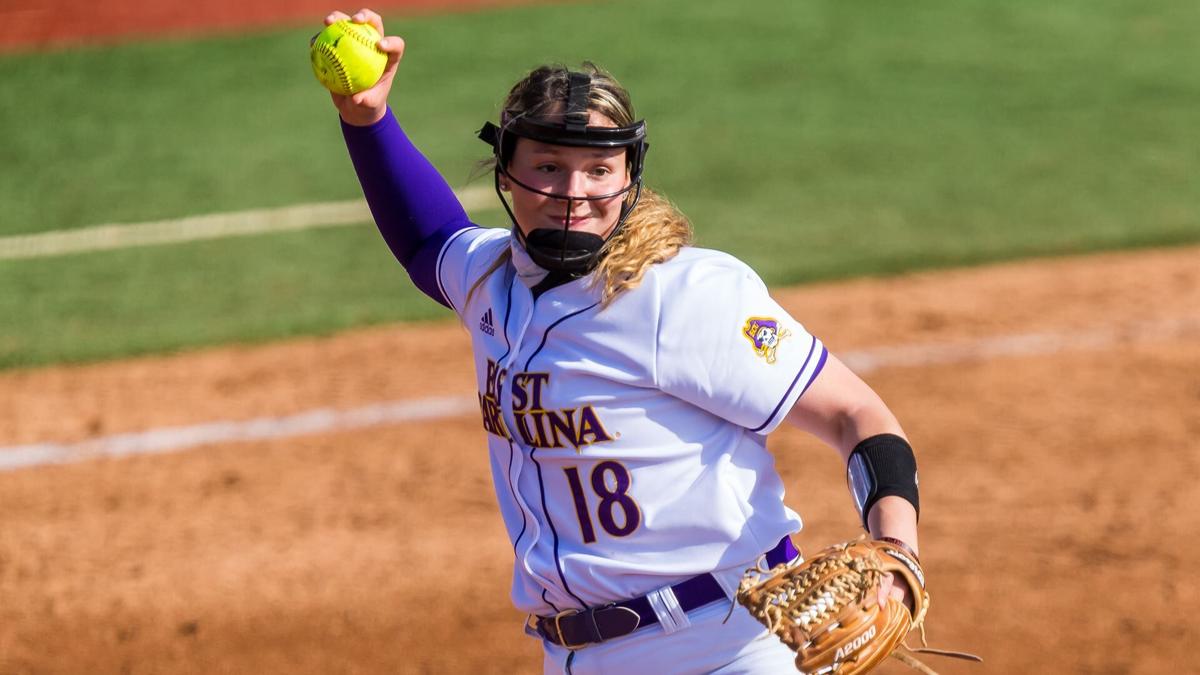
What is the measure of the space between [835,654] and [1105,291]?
522 centimetres

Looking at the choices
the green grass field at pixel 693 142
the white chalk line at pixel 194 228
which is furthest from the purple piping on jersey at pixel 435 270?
the white chalk line at pixel 194 228

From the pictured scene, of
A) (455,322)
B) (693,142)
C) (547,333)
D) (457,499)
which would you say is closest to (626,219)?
(547,333)

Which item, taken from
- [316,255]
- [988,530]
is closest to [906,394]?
[988,530]

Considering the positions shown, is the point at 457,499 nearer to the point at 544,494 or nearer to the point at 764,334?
the point at 544,494

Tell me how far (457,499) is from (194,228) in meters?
3.54

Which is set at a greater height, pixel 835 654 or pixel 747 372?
pixel 747 372

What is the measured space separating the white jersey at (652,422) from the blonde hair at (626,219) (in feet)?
0.09

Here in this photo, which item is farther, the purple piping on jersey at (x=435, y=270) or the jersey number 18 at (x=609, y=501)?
the purple piping on jersey at (x=435, y=270)

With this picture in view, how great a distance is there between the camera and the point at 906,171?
29.4ft

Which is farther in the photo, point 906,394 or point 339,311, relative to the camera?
point 339,311

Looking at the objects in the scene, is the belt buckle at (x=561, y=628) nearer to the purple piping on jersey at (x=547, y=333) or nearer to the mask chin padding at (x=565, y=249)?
the purple piping on jersey at (x=547, y=333)

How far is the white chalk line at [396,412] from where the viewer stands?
6141mm

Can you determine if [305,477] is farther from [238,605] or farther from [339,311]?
[339,311]

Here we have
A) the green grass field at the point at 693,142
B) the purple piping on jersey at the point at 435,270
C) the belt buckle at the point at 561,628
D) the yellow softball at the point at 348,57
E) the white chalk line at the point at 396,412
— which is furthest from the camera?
the green grass field at the point at 693,142
